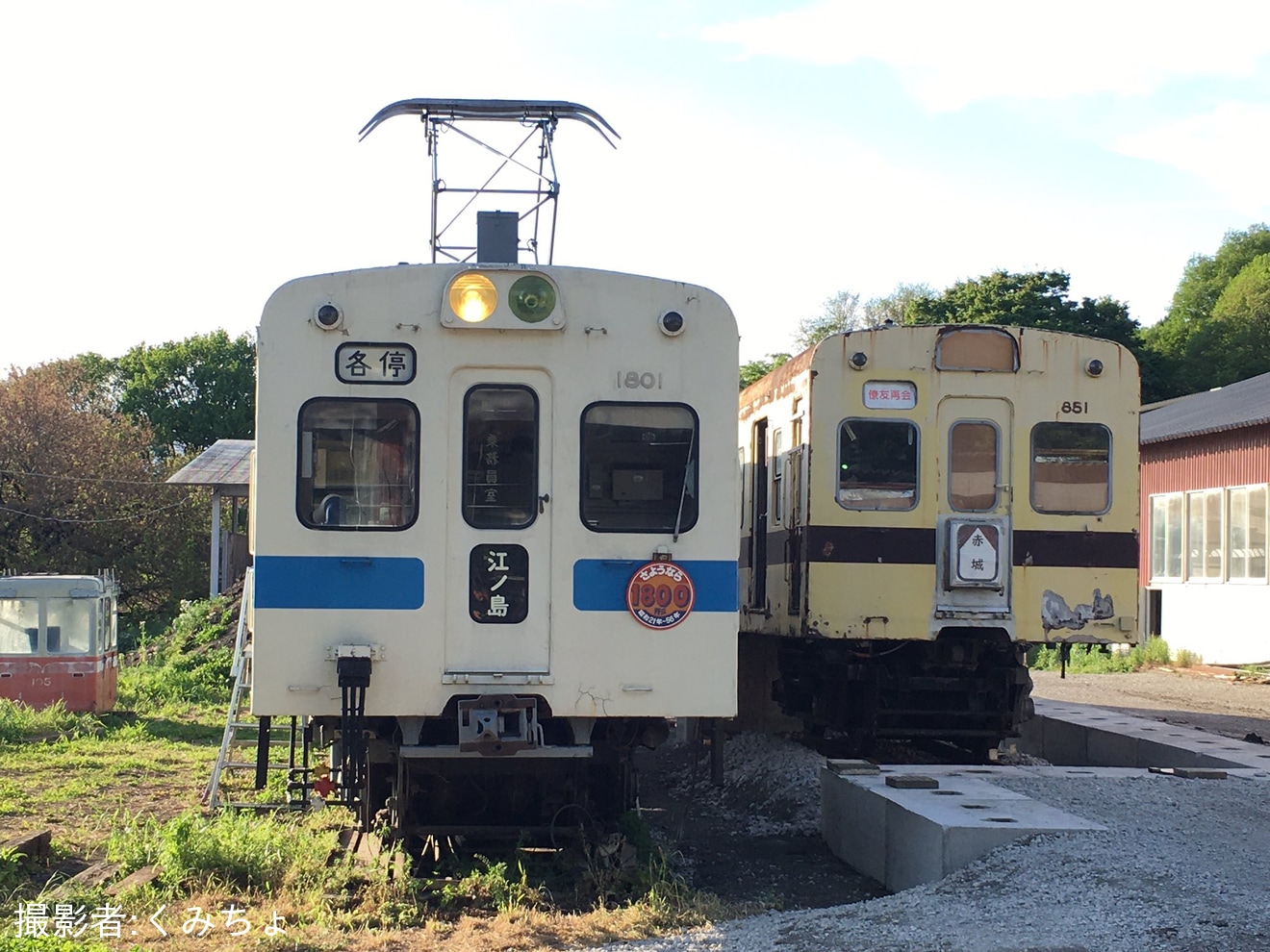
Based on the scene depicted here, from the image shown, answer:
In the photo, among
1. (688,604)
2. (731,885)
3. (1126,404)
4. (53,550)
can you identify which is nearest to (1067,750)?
(1126,404)

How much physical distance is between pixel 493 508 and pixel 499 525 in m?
0.10

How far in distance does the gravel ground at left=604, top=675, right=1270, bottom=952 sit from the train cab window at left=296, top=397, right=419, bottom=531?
98.6 inches

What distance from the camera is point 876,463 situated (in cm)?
1072

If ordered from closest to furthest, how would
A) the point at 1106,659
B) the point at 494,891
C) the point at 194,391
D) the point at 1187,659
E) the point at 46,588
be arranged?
the point at 494,891 → the point at 46,588 → the point at 1187,659 → the point at 1106,659 → the point at 194,391

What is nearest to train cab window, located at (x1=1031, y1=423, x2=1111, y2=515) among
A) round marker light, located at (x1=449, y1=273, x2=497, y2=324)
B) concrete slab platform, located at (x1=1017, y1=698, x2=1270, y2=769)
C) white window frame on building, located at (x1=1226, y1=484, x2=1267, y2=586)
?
concrete slab platform, located at (x1=1017, y1=698, x2=1270, y2=769)

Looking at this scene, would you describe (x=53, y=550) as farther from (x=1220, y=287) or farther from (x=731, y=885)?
(x=1220, y=287)

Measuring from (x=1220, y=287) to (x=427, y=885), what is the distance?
6365 cm

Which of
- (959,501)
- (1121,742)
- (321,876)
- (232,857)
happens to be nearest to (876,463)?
(959,501)

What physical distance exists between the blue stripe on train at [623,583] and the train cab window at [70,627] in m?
10.3

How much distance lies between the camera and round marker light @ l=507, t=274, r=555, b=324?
7309 mm

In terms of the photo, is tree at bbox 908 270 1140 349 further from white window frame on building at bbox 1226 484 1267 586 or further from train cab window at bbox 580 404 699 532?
train cab window at bbox 580 404 699 532

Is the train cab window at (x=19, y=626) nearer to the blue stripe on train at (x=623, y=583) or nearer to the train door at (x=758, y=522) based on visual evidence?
the train door at (x=758, y=522)

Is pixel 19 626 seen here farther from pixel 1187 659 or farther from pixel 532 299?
pixel 1187 659

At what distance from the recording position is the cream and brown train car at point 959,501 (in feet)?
34.7
